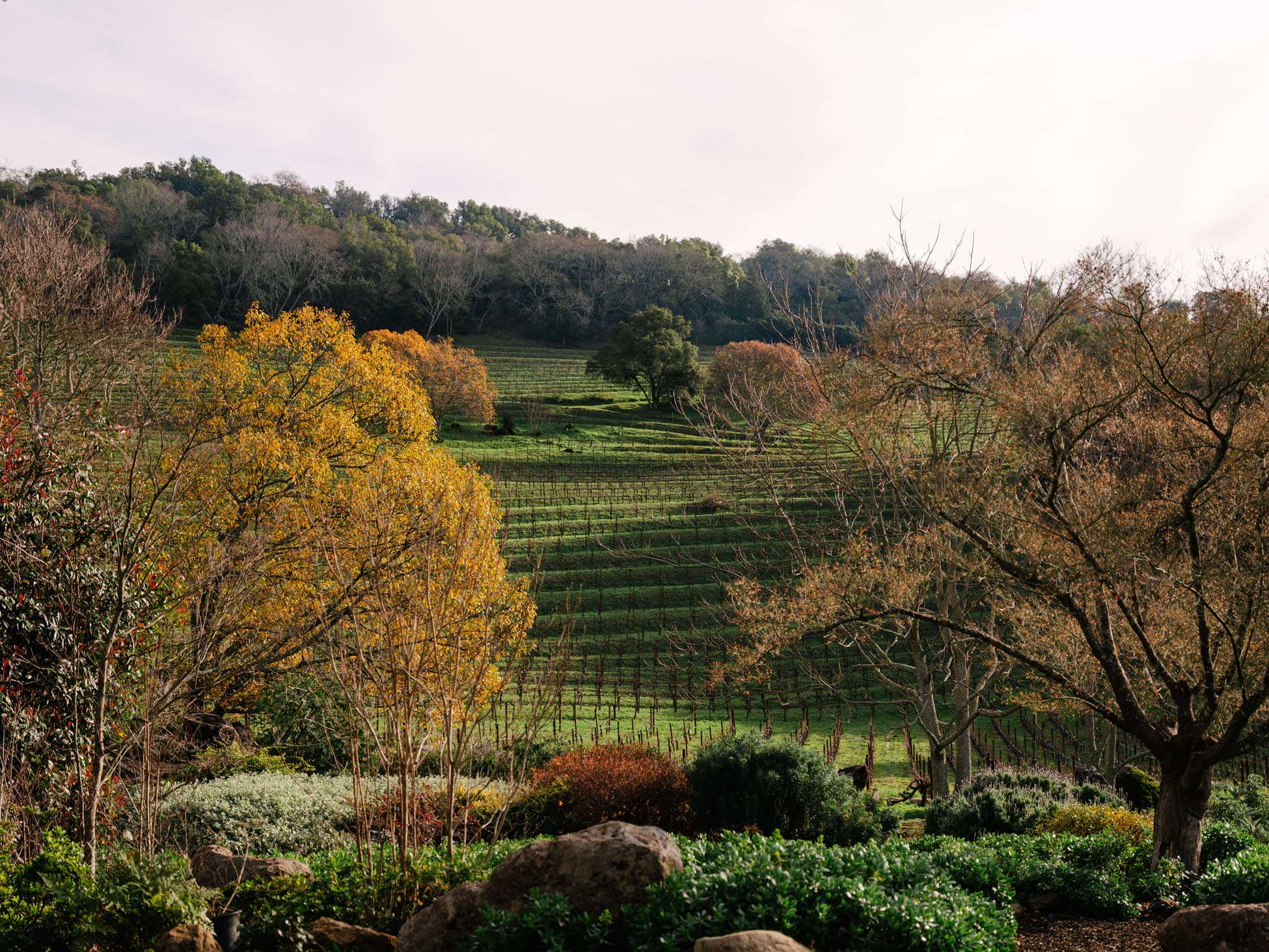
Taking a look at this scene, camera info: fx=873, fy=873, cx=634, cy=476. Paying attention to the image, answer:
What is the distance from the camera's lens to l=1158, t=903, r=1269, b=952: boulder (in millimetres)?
6141

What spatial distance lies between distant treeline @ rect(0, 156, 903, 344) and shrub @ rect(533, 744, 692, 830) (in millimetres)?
61548

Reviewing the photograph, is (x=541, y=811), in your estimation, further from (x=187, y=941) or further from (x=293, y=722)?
(x=187, y=941)

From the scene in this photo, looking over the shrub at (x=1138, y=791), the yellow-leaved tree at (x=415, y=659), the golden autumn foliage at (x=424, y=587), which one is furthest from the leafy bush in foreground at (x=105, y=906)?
the shrub at (x=1138, y=791)

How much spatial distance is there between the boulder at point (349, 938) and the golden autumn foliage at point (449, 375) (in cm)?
4994

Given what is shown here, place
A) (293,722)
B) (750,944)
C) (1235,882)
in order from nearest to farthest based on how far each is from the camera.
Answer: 1. (750,944)
2. (1235,882)
3. (293,722)

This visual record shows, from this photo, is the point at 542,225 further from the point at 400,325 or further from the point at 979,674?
Result: the point at 979,674

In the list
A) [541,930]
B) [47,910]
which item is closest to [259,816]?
[47,910]

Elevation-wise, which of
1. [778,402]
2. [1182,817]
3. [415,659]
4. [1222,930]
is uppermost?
[778,402]

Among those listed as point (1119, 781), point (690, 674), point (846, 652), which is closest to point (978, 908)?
point (1119, 781)

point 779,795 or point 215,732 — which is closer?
point 779,795

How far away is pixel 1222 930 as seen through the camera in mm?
6203

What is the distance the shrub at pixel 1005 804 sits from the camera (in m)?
12.6

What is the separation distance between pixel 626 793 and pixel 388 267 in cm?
8009

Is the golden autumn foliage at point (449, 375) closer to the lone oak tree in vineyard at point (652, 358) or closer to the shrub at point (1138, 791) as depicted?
the lone oak tree in vineyard at point (652, 358)
